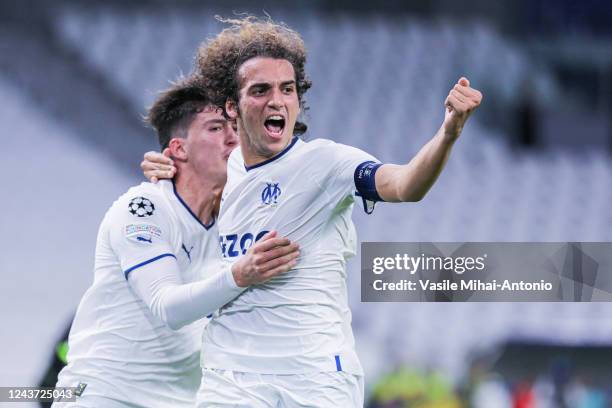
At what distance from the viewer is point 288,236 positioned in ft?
11.1

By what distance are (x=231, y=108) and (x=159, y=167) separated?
652mm

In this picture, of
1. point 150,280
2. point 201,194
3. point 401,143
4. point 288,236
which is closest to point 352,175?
point 288,236

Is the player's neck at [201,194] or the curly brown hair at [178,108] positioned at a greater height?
the curly brown hair at [178,108]

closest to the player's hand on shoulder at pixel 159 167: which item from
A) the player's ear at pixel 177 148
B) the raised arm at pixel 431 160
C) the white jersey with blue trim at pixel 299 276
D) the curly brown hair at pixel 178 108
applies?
the player's ear at pixel 177 148

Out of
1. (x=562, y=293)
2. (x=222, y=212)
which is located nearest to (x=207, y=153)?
(x=222, y=212)

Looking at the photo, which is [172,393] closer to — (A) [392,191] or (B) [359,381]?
(B) [359,381]

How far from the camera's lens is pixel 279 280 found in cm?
338

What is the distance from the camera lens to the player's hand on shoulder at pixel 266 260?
3266 mm

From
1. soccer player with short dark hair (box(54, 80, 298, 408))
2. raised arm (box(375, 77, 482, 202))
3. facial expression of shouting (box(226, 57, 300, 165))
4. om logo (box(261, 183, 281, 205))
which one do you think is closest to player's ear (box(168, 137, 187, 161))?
soccer player with short dark hair (box(54, 80, 298, 408))

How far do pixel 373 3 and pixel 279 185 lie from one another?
9.86 meters

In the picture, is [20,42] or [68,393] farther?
[20,42]

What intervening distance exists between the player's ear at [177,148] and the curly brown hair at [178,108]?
0.04 meters

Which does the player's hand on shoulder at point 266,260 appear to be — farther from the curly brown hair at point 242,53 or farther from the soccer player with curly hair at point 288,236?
the curly brown hair at point 242,53

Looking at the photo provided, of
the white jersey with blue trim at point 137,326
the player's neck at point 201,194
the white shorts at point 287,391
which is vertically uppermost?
the player's neck at point 201,194
